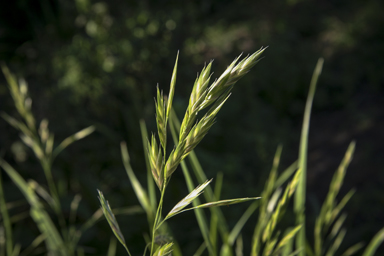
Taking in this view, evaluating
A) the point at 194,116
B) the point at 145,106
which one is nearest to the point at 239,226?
the point at 194,116

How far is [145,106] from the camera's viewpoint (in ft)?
9.55

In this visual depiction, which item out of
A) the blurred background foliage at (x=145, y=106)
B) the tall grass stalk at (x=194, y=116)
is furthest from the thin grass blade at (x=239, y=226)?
the blurred background foliage at (x=145, y=106)

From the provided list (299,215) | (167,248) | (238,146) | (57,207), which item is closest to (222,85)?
(167,248)

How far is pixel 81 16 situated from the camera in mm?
2746

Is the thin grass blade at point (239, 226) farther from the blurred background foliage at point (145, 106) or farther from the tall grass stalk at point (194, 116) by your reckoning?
the blurred background foliage at point (145, 106)

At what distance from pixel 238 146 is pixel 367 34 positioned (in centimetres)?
236

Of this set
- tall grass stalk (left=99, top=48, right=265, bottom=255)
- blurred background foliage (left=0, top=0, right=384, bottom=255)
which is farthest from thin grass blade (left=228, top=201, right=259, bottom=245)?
blurred background foliage (left=0, top=0, right=384, bottom=255)

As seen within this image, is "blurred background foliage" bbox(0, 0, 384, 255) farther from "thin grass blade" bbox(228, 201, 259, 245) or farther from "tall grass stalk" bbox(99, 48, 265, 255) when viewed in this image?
"tall grass stalk" bbox(99, 48, 265, 255)

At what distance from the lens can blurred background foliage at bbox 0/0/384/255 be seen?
236 cm

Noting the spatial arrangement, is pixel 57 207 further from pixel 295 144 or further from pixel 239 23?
pixel 239 23

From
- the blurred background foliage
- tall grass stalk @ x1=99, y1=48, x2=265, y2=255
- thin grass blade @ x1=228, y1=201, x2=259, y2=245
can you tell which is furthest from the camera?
the blurred background foliage

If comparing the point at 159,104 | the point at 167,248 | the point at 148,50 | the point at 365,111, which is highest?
the point at 159,104

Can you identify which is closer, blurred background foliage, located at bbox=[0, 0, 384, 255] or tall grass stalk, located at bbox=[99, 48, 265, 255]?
tall grass stalk, located at bbox=[99, 48, 265, 255]

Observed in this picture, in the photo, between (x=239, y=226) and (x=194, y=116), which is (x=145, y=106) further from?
(x=194, y=116)
